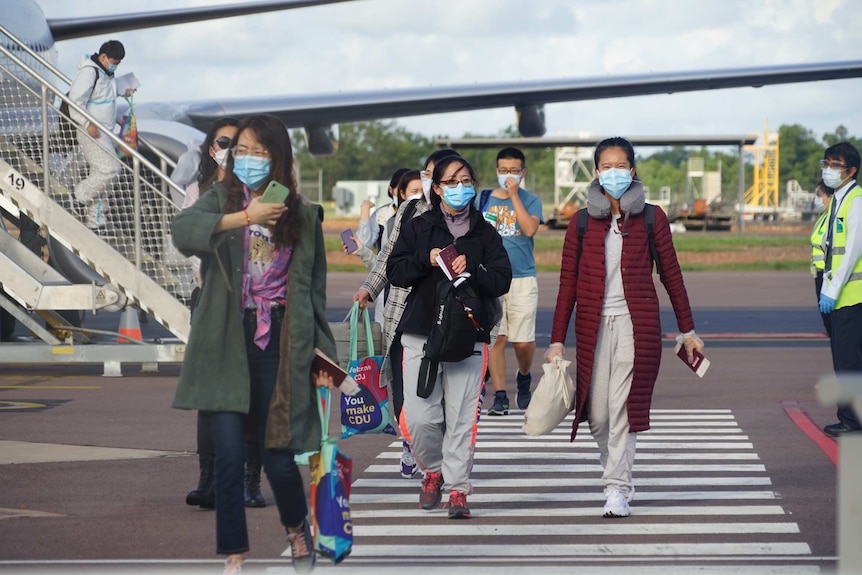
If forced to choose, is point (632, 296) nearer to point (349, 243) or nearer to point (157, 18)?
point (349, 243)

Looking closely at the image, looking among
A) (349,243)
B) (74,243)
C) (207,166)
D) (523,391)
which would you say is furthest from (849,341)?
(74,243)

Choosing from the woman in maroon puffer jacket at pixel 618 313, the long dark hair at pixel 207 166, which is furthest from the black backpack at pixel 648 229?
the long dark hair at pixel 207 166

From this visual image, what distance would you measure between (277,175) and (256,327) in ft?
2.02

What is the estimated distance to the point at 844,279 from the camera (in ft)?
29.2

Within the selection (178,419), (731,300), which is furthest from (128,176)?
(731,300)

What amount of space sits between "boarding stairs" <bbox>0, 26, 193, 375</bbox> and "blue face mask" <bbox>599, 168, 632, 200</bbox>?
583cm

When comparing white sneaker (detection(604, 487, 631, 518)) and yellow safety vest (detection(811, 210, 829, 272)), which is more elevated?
yellow safety vest (detection(811, 210, 829, 272))

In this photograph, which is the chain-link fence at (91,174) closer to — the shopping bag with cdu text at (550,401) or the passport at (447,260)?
the passport at (447,260)

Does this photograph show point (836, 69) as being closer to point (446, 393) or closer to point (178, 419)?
point (178, 419)

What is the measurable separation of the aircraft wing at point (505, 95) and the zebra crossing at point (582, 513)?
11604mm

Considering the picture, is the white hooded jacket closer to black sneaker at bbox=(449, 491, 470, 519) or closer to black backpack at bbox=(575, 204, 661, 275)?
black backpack at bbox=(575, 204, 661, 275)

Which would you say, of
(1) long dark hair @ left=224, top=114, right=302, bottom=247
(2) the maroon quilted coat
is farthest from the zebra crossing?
(1) long dark hair @ left=224, top=114, right=302, bottom=247

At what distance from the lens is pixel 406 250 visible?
6875 mm

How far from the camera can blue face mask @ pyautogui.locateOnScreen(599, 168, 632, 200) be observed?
264 inches
